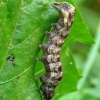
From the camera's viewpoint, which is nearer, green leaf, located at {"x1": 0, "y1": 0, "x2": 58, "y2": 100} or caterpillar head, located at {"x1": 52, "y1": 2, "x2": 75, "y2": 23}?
green leaf, located at {"x1": 0, "y1": 0, "x2": 58, "y2": 100}

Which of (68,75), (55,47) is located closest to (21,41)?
(55,47)

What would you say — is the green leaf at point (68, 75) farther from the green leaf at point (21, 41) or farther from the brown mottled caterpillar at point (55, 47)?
the green leaf at point (21, 41)

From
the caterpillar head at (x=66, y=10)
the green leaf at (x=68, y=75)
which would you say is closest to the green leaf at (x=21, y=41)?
the caterpillar head at (x=66, y=10)

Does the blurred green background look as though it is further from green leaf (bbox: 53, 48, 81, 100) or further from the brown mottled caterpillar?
the brown mottled caterpillar

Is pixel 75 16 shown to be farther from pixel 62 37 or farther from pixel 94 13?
pixel 94 13

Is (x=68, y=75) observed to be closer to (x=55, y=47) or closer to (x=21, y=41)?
(x=55, y=47)

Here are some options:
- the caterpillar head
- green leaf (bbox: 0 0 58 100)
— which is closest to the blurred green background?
green leaf (bbox: 0 0 58 100)

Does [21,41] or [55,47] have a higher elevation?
[21,41]
